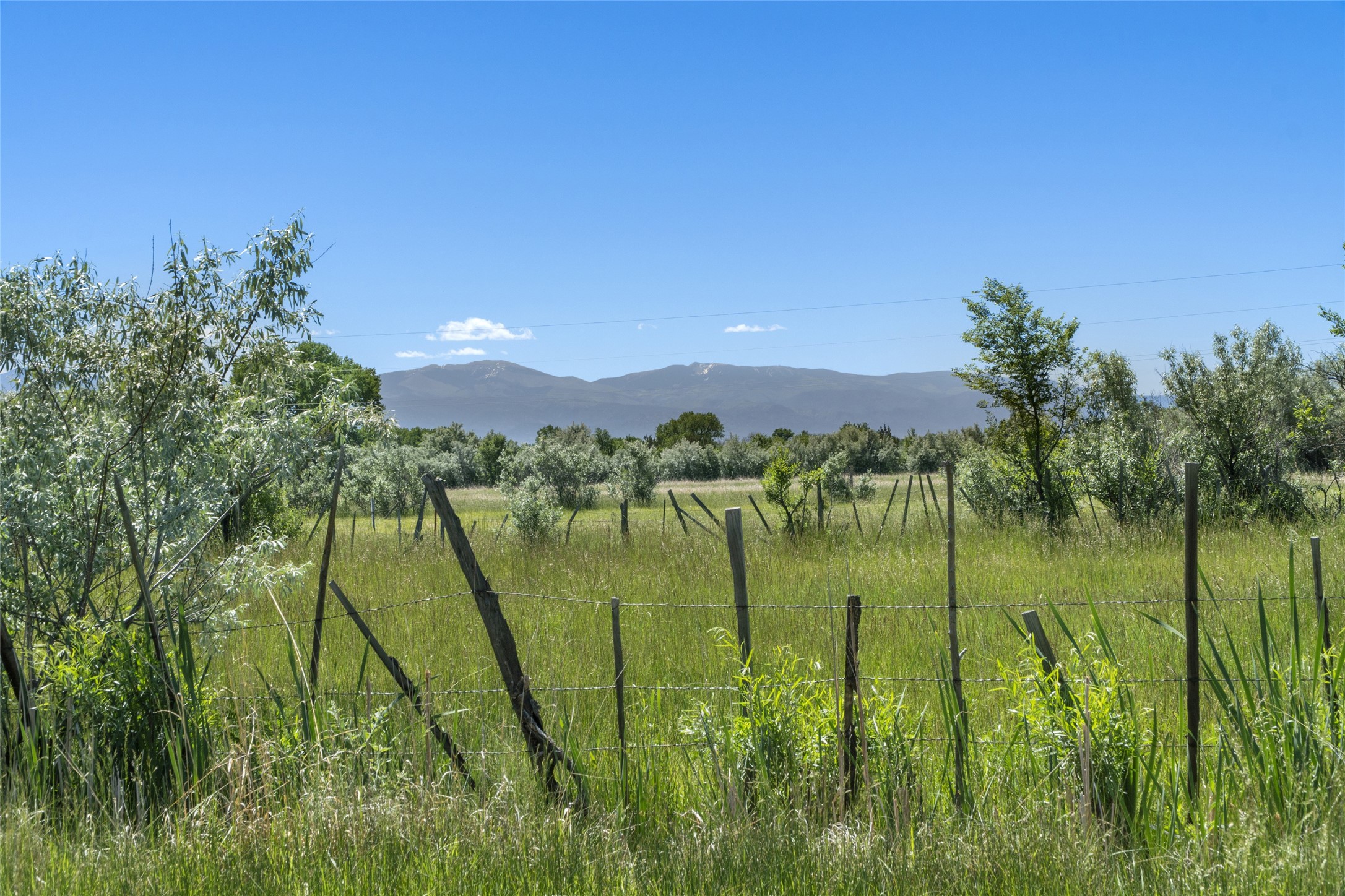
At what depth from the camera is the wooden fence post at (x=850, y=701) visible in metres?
3.55

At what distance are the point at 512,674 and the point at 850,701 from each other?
1.50 metres

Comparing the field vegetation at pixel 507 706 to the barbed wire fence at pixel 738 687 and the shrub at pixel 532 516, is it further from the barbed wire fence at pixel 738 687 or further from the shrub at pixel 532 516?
the shrub at pixel 532 516

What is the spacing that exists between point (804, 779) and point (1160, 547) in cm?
1183

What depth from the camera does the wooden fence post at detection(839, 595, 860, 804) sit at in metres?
3.55

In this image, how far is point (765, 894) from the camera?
2896mm

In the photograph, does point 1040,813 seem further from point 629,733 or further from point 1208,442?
point 1208,442

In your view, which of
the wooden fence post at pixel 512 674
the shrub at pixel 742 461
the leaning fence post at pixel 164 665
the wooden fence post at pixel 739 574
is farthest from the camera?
the shrub at pixel 742 461

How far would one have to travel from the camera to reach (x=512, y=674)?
3697 mm

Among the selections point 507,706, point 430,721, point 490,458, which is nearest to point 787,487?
point 507,706

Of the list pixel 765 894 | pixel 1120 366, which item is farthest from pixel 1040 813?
pixel 1120 366

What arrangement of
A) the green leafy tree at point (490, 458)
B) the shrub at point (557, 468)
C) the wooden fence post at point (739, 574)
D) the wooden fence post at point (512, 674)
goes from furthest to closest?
the green leafy tree at point (490, 458), the shrub at point (557, 468), the wooden fence post at point (739, 574), the wooden fence post at point (512, 674)

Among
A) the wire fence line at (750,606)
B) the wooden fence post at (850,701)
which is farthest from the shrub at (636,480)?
the wooden fence post at (850,701)

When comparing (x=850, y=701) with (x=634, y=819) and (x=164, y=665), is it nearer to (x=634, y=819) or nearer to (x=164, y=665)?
(x=634, y=819)

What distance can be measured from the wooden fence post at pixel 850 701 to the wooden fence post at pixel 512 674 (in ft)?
3.85
